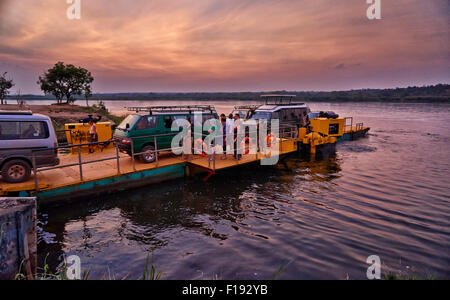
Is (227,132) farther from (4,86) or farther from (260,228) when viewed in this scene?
(4,86)

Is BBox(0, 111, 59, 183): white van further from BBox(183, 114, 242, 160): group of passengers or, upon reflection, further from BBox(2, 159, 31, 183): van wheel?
BBox(183, 114, 242, 160): group of passengers

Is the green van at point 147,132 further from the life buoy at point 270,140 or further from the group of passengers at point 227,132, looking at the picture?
the life buoy at point 270,140

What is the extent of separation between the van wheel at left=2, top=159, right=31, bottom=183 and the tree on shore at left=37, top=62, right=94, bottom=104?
39639 millimetres

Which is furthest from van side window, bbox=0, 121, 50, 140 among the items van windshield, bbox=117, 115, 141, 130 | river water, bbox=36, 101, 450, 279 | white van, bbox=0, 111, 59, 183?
van windshield, bbox=117, 115, 141, 130

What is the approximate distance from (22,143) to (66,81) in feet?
134

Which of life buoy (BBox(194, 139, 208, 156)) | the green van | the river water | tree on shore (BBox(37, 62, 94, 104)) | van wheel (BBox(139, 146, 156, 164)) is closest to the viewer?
the river water

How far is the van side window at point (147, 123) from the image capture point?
10.8 m

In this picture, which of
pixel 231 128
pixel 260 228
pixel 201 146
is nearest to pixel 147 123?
pixel 201 146

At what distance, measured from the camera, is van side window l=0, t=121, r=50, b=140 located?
26.8 feet

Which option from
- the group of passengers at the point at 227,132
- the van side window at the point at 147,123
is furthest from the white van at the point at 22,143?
the group of passengers at the point at 227,132

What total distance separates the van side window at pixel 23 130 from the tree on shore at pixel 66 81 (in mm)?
39295

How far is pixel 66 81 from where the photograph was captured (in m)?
42.5

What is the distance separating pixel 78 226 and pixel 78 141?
709 cm
